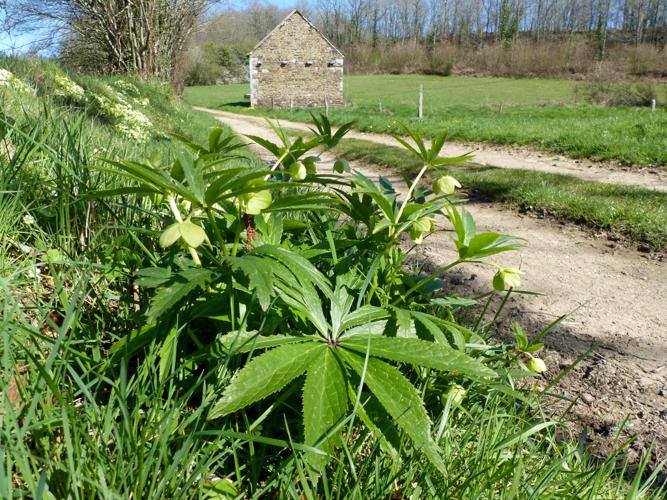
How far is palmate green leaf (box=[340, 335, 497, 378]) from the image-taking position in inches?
40.3

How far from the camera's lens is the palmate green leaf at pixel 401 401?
35.7 inches

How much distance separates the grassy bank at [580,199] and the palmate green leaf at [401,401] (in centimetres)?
382

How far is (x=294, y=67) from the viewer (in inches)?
1287

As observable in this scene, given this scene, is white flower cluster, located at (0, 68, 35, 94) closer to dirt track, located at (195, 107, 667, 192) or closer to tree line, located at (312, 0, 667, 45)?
dirt track, located at (195, 107, 667, 192)

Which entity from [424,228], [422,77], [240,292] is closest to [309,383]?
[240,292]

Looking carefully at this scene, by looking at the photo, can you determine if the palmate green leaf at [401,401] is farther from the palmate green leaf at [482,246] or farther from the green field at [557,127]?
the green field at [557,127]

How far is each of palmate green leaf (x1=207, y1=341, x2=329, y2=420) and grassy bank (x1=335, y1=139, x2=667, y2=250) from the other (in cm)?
386

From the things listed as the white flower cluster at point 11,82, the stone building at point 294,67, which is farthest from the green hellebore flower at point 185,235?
the stone building at point 294,67

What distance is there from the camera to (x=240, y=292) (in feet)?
3.94

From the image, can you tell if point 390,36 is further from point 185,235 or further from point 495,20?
point 185,235

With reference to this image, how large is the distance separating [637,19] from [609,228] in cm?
6694

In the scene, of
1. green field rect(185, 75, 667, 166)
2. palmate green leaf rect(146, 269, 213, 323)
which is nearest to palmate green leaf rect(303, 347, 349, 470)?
palmate green leaf rect(146, 269, 213, 323)

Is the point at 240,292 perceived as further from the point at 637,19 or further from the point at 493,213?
the point at 637,19

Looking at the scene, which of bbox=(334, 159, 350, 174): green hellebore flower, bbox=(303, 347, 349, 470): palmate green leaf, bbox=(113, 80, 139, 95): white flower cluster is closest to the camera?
bbox=(303, 347, 349, 470): palmate green leaf
